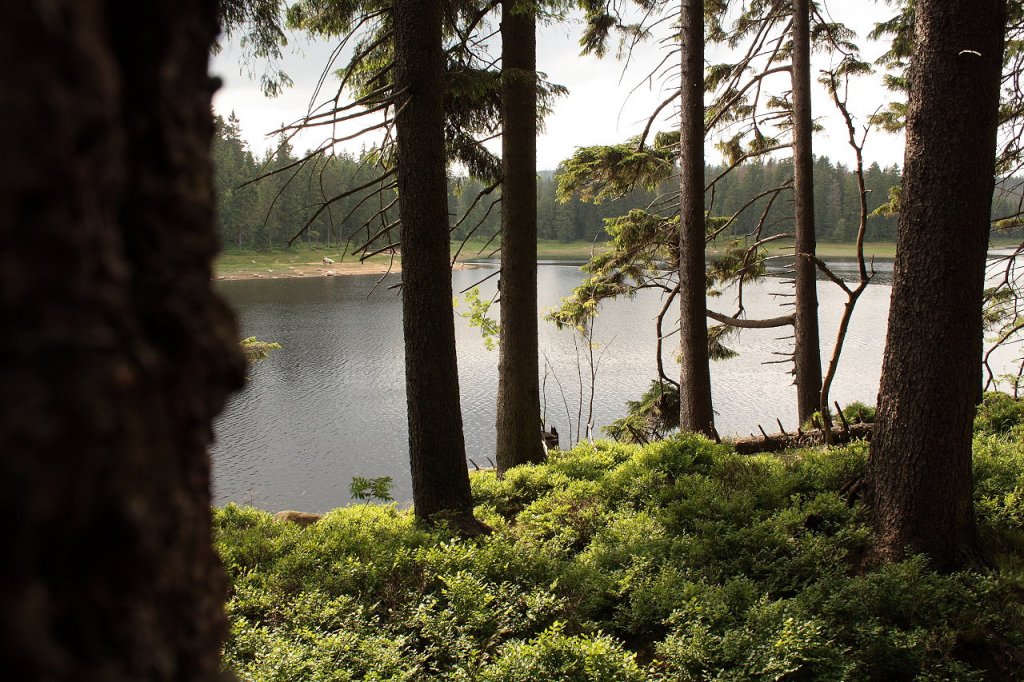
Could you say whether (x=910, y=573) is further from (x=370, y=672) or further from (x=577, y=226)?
(x=577, y=226)

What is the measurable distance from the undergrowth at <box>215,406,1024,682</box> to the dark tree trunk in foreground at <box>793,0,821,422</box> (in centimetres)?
325

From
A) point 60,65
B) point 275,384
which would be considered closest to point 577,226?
point 275,384

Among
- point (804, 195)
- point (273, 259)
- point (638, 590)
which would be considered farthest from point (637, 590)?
point (273, 259)

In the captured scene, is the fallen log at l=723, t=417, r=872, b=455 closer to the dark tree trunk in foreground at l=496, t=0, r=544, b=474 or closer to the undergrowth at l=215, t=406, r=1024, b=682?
the undergrowth at l=215, t=406, r=1024, b=682

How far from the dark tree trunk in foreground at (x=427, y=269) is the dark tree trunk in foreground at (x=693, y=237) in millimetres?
3760

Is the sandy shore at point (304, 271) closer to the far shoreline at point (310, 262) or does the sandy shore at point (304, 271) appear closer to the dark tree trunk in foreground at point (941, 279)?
the far shoreline at point (310, 262)

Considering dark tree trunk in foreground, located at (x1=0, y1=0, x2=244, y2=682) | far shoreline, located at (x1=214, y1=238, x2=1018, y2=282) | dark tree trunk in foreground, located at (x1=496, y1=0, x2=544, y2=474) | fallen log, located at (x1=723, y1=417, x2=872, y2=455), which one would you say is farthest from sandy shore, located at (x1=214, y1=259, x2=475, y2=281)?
dark tree trunk in foreground, located at (x1=0, y1=0, x2=244, y2=682)

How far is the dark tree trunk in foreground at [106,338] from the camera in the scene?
500 millimetres

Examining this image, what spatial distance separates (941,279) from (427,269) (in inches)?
134

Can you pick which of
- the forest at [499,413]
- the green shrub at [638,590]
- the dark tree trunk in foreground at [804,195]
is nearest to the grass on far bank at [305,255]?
the dark tree trunk in foreground at [804,195]

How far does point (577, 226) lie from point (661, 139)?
5432cm

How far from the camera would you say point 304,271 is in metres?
45.4

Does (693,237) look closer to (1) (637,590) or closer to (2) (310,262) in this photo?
(1) (637,590)

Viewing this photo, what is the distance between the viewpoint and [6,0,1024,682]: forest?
54 centimetres
